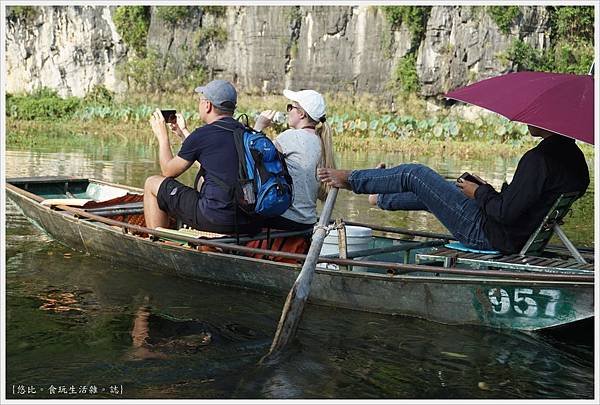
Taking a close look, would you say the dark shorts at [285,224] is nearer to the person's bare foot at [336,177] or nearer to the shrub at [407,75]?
the person's bare foot at [336,177]

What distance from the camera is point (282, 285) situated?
6289mm

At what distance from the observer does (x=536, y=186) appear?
5.43 m

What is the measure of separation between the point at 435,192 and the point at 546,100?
36.8 inches

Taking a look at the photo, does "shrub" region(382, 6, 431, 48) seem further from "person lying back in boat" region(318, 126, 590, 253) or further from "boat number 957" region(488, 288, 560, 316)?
"boat number 957" region(488, 288, 560, 316)

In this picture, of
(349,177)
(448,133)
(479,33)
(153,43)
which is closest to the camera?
(349,177)

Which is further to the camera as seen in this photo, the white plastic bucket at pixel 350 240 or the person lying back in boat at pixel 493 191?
the white plastic bucket at pixel 350 240

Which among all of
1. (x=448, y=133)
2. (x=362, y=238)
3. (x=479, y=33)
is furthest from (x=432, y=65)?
(x=362, y=238)

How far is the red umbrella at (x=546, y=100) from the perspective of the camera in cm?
523

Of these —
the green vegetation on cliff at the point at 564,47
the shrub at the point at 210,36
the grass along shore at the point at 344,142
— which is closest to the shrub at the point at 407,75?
the green vegetation on cliff at the point at 564,47

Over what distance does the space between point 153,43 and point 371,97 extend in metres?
8.38

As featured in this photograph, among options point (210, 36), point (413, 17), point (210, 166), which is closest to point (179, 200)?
point (210, 166)

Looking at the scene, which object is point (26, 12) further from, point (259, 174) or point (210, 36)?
point (259, 174)

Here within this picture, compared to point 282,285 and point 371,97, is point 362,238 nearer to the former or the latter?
point 282,285

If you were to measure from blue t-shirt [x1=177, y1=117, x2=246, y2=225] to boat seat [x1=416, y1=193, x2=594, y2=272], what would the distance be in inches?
55.4
